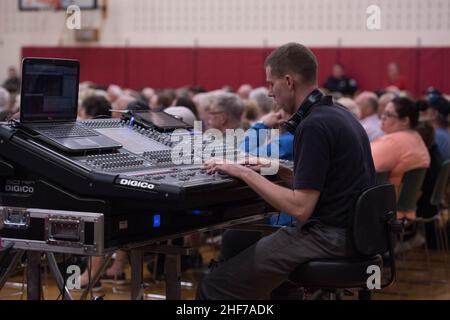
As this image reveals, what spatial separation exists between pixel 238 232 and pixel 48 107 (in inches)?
65.7

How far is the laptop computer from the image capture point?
10.6 feet

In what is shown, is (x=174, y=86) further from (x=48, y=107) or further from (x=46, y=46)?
(x=48, y=107)

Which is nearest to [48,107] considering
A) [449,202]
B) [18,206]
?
[18,206]

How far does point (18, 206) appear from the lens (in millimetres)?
3168

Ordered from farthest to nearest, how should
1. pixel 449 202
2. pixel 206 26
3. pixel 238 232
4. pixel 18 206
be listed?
pixel 206 26 → pixel 449 202 → pixel 238 232 → pixel 18 206

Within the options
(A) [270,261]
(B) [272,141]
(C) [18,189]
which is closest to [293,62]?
(A) [270,261]

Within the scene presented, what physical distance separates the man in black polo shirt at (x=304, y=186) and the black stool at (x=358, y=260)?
0.04m

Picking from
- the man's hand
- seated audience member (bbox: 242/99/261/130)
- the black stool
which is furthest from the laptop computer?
seated audience member (bbox: 242/99/261/130)

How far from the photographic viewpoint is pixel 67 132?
3357 mm

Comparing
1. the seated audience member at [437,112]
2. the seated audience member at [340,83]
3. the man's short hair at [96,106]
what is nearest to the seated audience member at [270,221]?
the man's short hair at [96,106]

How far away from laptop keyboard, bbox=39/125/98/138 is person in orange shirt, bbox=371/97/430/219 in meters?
2.98

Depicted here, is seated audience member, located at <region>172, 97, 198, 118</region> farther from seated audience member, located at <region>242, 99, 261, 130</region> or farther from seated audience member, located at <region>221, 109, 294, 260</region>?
seated audience member, located at <region>221, 109, 294, 260</region>

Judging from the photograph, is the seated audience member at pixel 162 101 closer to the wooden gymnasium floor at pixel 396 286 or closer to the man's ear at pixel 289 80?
the wooden gymnasium floor at pixel 396 286

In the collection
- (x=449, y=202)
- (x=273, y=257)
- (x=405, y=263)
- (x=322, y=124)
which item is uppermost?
(x=322, y=124)
